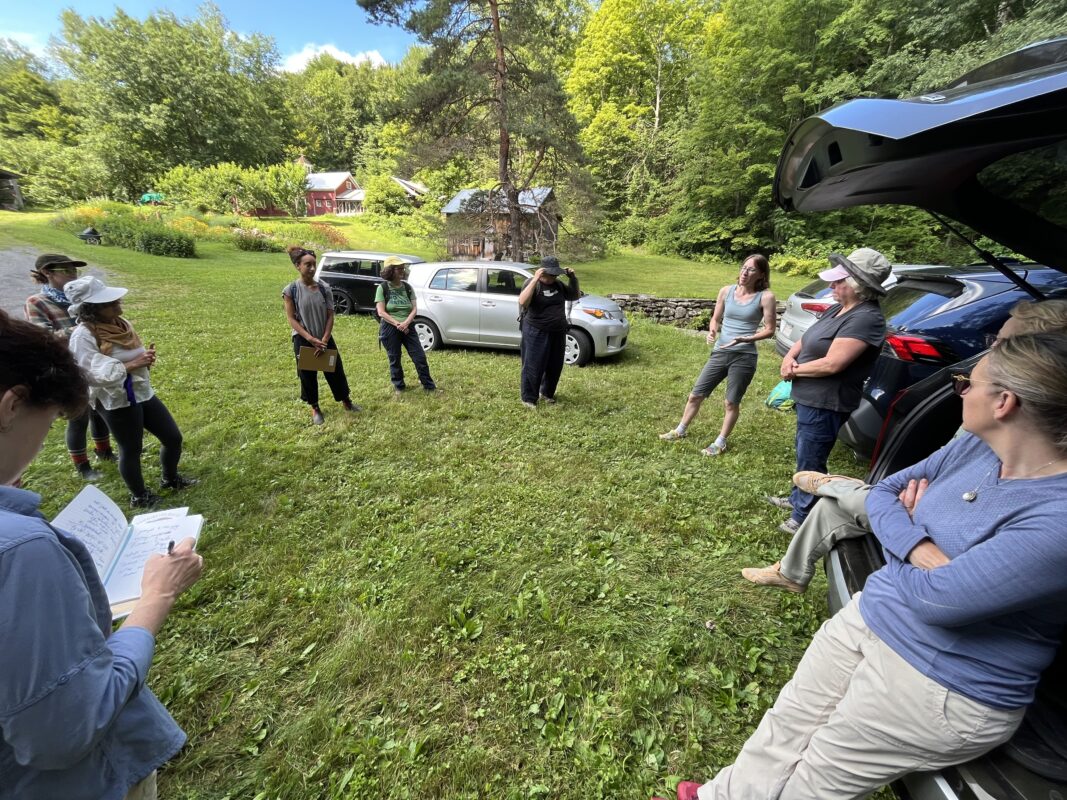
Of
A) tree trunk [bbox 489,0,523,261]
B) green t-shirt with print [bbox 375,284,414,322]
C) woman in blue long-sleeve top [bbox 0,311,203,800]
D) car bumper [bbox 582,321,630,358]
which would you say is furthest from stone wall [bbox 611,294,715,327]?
woman in blue long-sleeve top [bbox 0,311,203,800]

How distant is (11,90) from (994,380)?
72.3 meters

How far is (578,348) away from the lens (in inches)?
285

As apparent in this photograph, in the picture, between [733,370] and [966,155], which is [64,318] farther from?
[966,155]

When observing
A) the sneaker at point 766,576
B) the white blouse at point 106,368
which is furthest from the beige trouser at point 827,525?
the white blouse at point 106,368

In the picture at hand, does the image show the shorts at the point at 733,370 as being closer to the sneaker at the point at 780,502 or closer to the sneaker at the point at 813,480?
the sneaker at the point at 780,502

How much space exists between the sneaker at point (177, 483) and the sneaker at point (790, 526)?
4.59 m

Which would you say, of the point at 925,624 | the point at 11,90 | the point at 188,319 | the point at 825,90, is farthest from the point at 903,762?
the point at 11,90

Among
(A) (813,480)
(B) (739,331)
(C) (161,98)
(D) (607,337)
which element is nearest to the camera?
(A) (813,480)

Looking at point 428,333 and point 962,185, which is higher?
point 962,185

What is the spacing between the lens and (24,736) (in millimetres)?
763

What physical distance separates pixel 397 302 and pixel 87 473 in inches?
126

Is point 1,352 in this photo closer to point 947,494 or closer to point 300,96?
point 947,494

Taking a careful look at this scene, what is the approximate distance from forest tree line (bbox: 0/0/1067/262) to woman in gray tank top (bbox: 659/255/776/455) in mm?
1469

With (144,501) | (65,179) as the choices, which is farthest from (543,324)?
(65,179)
